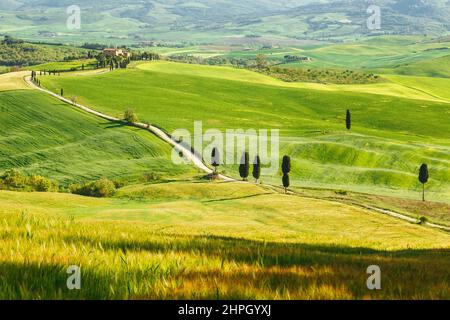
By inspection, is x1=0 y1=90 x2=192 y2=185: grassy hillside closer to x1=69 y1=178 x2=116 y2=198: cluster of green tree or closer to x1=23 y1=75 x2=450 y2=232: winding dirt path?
x1=23 y1=75 x2=450 y2=232: winding dirt path

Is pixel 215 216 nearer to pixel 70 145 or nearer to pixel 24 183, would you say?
pixel 24 183

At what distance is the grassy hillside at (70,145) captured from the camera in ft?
441

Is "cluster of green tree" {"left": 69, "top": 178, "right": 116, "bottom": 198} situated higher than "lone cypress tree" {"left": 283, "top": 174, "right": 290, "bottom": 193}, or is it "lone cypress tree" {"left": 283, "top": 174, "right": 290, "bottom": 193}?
"lone cypress tree" {"left": 283, "top": 174, "right": 290, "bottom": 193}

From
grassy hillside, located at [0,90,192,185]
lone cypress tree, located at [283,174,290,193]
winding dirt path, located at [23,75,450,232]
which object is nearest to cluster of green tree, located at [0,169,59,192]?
grassy hillside, located at [0,90,192,185]

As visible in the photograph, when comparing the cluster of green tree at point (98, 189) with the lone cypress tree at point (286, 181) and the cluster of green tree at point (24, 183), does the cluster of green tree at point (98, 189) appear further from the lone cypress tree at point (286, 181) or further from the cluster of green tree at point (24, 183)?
the lone cypress tree at point (286, 181)

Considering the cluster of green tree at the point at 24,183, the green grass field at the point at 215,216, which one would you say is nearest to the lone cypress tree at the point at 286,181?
the green grass field at the point at 215,216

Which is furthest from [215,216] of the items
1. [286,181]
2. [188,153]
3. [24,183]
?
[188,153]

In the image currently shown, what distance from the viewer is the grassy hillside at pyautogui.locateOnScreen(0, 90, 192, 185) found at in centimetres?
13438

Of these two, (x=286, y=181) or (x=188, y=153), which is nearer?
(x=286, y=181)

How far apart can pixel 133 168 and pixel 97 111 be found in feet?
206

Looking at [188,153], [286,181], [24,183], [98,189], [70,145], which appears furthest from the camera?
[70,145]

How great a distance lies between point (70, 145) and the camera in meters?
153
